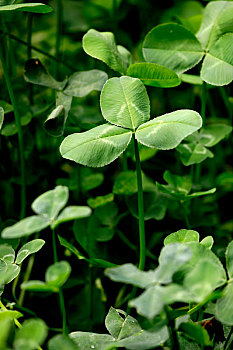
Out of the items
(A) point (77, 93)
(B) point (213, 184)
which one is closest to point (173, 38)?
(A) point (77, 93)

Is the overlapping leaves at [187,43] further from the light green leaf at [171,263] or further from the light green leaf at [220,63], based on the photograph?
the light green leaf at [171,263]

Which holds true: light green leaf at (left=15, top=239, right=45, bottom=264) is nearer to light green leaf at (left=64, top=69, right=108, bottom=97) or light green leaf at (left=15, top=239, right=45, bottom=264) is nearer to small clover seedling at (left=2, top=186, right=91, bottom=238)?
small clover seedling at (left=2, top=186, right=91, bottom=238)

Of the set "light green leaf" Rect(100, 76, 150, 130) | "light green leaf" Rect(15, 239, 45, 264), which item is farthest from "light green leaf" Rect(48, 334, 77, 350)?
"light green leaf" Rect(100, 76, 150, 130)

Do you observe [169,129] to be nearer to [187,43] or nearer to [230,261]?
[230,261]

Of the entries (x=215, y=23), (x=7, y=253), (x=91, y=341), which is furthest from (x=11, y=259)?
(x=215, y=23)

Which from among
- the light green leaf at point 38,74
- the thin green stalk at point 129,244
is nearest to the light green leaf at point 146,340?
the thin green stalk at point 129,244

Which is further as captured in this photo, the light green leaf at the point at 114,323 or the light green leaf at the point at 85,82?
the light green leaf at the point at 85,82
